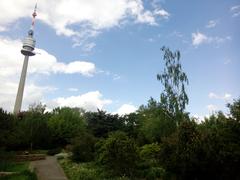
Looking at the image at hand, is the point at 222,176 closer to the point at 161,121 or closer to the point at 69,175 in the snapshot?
the point at 69,175

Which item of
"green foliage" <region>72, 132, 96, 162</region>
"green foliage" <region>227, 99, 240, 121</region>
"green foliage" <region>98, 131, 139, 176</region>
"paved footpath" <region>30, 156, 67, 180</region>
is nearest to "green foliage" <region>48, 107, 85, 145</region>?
"green foliage" <region>72, 132, 96, 162</region>

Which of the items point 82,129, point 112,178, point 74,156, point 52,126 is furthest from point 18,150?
point 112,178

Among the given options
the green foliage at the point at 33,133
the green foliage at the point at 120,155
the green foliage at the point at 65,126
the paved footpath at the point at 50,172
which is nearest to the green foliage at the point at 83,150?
the paved footpath at the point at 50,172

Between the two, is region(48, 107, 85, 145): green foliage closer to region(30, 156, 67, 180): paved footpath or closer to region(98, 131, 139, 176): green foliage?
region(30, 156, 67, 180): paved footpath

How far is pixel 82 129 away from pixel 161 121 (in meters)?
10.7

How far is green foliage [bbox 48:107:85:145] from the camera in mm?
40500

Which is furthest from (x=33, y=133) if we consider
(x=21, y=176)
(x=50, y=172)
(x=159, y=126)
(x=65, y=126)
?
(x=21, y=176)

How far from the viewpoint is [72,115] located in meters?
42.9

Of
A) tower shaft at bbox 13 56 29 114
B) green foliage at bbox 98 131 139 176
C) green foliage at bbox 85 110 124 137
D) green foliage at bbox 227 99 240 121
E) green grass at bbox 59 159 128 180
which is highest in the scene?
tower shaft at bbox 13 56 29 114

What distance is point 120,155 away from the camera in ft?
62.7

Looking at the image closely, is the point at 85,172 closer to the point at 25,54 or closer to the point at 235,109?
the point at 235,109

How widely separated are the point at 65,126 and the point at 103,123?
19.5ft

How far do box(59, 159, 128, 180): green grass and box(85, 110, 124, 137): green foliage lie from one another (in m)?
19.3

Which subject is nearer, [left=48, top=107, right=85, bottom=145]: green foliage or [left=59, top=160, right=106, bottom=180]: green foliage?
[left=59, top=160, right=106, bottom=180]: green foliage
